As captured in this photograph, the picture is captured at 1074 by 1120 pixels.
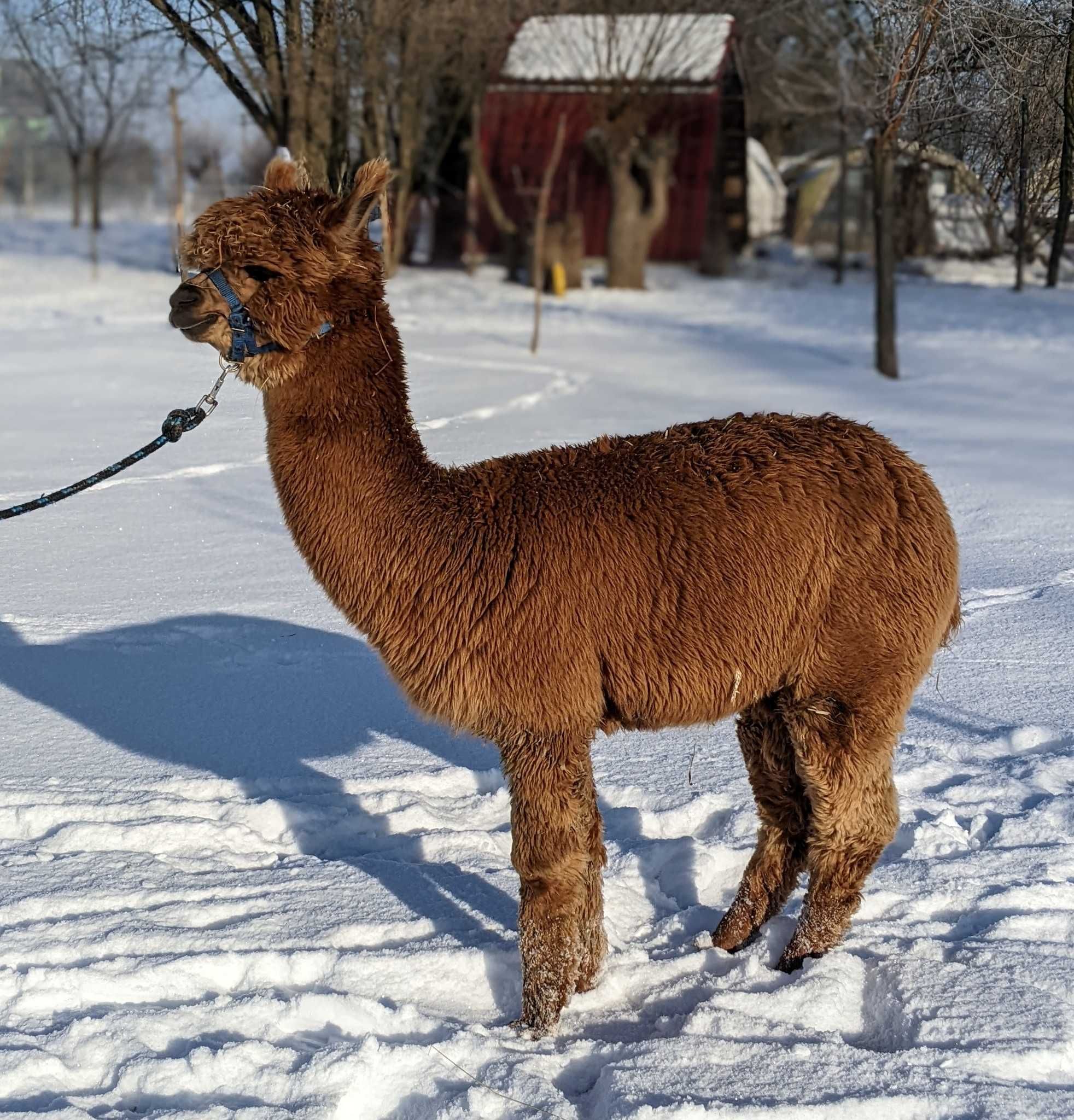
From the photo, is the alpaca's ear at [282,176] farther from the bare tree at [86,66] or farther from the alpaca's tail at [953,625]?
the bare tree at [86,66]

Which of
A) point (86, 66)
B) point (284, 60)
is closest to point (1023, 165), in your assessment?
point (284, 60)

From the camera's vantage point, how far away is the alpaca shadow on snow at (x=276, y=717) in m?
3.59

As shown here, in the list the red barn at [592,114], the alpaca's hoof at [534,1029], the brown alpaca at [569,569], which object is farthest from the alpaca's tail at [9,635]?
the red barn at [592,114]

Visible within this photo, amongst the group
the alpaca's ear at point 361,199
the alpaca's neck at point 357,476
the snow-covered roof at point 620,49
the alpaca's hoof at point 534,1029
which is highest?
the snow-covered roof at point 620,49

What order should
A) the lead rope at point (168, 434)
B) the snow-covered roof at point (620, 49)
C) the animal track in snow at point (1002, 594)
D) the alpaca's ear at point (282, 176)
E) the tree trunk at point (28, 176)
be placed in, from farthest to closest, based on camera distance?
the tree trunk at point (28, 176) < the snow-covered roof at point (620, 49) < the animal track in snow at point (1002, 594) < the lead rope at point (168, 434) < the alpaca's ear at point (282, 176)

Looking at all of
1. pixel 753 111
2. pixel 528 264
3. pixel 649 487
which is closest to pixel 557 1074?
pixel 649 487

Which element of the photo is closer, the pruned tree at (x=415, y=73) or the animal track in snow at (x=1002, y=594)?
the animal track in snow at (x=1002, y=594)

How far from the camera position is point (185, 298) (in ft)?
8.77

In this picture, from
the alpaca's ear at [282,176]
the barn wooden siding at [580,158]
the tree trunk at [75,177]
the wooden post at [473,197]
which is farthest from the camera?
the tree trunk at [75,177]

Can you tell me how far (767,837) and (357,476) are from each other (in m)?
1.48

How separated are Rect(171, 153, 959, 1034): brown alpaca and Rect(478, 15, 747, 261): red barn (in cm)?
2165

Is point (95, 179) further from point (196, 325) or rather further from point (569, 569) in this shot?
point (569, 569)

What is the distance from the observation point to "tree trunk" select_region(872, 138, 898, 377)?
500 inches

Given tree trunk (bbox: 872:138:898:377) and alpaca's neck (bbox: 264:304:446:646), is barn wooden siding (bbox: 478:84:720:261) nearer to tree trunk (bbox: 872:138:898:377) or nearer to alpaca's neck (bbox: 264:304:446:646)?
tree trunk (bbox: 872:138:898:377)
